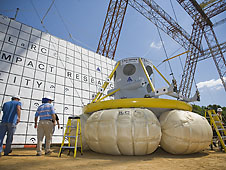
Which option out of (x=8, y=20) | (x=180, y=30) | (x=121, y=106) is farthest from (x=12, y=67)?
(x=180, y=30)

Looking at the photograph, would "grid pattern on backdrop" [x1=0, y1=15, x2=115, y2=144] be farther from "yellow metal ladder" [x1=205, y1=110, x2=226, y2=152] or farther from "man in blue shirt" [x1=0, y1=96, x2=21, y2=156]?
"yellow metal ladder" [x1=205, y1=110, x2=226, y2=152]

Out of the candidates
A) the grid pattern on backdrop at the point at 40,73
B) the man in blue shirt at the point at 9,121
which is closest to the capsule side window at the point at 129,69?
the grid pattern on backdrop at the point at 40,73

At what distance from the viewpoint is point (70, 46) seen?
22.7ft

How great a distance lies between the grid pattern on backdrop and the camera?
186 inches

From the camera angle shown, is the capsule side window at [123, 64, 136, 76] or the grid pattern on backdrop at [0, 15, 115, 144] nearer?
the grid pattern on backdrop at [0, 15, 115, 144]

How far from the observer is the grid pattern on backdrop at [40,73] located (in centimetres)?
472

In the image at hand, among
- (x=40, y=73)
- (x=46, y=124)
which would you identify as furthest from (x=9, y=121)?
(x=40, y=73)

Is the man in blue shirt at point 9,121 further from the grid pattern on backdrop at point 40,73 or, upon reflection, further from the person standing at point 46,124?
the grid pattern on backdrop at point 40,73

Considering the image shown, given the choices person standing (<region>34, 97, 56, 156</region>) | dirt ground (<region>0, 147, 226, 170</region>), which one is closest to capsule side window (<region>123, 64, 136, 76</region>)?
person standing (<region>34, 97, 56, 156</region>)

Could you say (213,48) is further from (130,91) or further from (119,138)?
(119,138)

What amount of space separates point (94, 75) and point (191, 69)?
48.4ft

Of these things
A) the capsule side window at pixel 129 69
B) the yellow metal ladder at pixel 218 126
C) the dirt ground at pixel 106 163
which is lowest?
the dirt ground at pixel 106 163

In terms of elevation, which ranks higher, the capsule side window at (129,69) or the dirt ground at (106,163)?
the capsule side window at (129,69)

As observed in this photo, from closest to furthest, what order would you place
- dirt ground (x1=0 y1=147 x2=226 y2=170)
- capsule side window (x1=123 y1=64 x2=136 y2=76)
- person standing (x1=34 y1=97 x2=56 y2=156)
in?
dirt ground (x1=0 y1=147 x2=226 y2=170)
person standing (x1=34 y1=97 x2=56 y2=156)
capsule side window (x1=123 y1=64 x2=136 y2=76)
